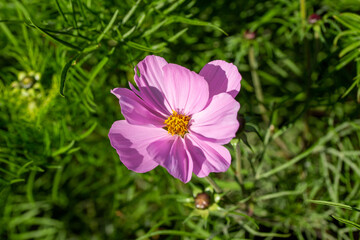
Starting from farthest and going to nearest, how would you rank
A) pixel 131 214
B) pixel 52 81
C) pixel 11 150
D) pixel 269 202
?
pixel 131 214 < pixel 269 202 < pixel 52 81 < pixel 11 150

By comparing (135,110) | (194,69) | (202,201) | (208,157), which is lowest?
(202,201)

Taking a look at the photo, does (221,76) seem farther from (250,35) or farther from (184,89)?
(250,35)

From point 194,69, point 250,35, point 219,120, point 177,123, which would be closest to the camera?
point 219,120

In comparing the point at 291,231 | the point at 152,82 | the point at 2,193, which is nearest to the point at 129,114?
Result: the point at 152,82

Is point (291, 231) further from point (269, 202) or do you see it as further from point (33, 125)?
point (33, 125)

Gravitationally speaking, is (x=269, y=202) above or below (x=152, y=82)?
below

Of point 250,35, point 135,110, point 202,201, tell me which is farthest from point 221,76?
point 250,35

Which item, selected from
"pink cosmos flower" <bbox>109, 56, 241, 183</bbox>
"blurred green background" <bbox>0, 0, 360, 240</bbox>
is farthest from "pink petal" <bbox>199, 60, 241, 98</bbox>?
"blurred green background" <bbox>0, 0, 360, 240</bbox>
